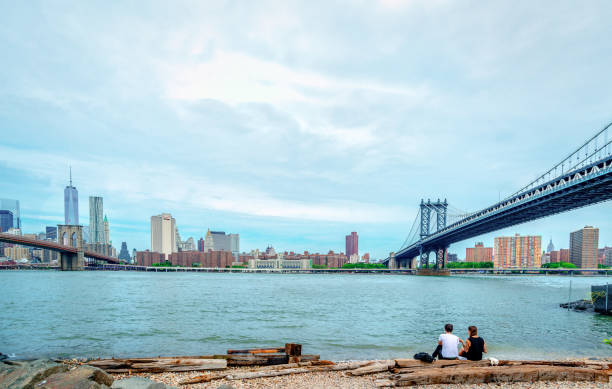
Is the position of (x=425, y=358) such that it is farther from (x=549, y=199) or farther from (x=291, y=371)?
(x=549, y=199)

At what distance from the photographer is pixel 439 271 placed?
12256cm

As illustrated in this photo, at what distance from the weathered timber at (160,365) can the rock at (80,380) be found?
2.32 meters

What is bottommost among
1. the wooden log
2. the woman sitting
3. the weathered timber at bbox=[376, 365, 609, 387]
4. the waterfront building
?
the waterfront building

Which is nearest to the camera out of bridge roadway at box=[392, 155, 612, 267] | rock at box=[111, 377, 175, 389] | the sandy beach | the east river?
rock at box=[111, 377, 175, 389]

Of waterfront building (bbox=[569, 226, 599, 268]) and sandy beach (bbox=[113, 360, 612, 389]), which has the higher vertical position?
sandy beach (bbox=[113, 360, 612, 389])

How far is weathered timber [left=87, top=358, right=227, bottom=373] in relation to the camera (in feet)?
35.2

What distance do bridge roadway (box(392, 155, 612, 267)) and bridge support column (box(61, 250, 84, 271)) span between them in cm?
13427

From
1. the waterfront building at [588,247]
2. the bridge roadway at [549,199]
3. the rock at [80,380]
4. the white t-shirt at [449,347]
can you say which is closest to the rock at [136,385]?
the rock at [80,380]

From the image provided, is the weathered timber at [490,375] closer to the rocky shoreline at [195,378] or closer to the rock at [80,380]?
the rocky shoreline at [195,378]

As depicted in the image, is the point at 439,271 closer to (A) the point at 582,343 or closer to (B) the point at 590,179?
(B) the point at 590,179

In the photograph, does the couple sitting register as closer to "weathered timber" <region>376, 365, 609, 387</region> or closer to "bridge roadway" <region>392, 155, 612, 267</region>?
"weathered timber" <region>376, 365, 609, 387</region>

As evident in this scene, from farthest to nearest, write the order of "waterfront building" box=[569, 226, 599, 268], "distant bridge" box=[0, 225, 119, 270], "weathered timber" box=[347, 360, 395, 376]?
1. "waterfront building" box=[569, 226, 599, 268]
2. "distant bridge" box=[0, 225, 119, 270]
3. "weathered timber" box=[347, 360, 395, 376]

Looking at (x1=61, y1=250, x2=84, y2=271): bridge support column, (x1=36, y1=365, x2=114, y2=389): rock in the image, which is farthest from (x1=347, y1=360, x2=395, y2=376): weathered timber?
(x1=61, y1=250, x2=84, y2=271): bridge support column

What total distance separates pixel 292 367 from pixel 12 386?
6.81 metres
